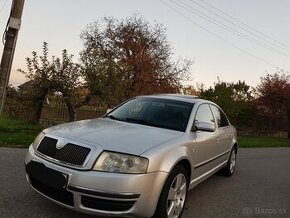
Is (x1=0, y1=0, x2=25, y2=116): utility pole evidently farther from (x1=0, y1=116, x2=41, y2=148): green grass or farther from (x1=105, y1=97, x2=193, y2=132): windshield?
(x1=105, y1=97, x2=193, y2=132): windshield

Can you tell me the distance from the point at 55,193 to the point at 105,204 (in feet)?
1.90

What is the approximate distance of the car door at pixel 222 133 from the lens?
21.6 ft

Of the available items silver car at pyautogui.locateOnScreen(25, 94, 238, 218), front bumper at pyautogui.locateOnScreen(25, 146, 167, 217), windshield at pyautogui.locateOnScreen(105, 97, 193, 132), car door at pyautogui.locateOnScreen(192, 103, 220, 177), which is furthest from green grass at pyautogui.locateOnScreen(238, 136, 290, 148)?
front bumper at pyautogui.locateOnScreen(25, 146, 167, 217)

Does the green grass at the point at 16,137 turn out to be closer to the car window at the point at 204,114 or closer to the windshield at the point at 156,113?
the windshield at the point at 156,113

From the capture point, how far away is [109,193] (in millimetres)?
3793

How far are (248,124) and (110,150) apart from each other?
29382 mm

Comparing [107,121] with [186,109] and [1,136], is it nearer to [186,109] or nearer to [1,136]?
[186,109]

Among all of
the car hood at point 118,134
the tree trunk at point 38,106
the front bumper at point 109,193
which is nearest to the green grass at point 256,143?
the tree trunk at point 38,106

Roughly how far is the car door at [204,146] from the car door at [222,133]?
0.21 m

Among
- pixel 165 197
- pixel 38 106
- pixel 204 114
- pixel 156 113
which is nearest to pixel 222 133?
pixel 204 114

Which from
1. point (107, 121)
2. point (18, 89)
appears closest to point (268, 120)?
point (18, 89)

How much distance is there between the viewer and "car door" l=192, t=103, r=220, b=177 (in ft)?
17.2

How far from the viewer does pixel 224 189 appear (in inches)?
Answer: 264

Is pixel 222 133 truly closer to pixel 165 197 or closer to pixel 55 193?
pixel 165 197
